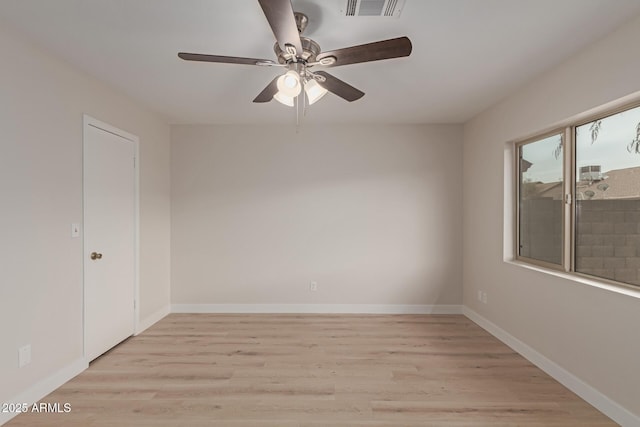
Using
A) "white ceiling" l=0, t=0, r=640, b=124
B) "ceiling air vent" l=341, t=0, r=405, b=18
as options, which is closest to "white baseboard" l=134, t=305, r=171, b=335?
"white ceiling" l=0, t=0, r=640, b=124

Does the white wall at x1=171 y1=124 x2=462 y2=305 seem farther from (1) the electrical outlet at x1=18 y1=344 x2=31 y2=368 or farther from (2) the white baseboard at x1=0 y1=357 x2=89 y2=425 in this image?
(1) the electrical outlet at x1=18 y1=344 x2=31 y2=368

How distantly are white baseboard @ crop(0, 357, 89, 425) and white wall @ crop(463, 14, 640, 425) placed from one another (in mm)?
3777

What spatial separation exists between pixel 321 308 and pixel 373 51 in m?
3.21

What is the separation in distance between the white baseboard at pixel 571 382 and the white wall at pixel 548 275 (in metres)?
0.04

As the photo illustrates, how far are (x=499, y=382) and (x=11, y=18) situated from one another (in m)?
4.04

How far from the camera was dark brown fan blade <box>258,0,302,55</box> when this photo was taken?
1.31 metres

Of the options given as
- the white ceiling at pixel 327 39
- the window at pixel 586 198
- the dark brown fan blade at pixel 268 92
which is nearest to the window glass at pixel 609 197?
the window at pixel 586 198

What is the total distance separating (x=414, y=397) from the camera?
2258 mm

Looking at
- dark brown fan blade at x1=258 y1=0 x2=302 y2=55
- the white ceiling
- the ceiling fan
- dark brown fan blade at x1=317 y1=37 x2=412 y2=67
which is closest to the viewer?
dark brown fan blade at x1=258 y1=0 x2=302 y2=55

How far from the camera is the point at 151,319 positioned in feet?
12.1

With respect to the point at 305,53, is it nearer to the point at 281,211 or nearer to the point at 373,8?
the point at 373,8

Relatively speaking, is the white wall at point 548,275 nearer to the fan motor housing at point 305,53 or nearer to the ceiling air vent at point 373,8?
the ceiling air vent at point 373,8

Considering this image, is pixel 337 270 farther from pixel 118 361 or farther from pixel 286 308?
pixel 118 361

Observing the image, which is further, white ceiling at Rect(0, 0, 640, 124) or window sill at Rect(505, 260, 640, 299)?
window sill at Rect(505, 260, 640, 299)
